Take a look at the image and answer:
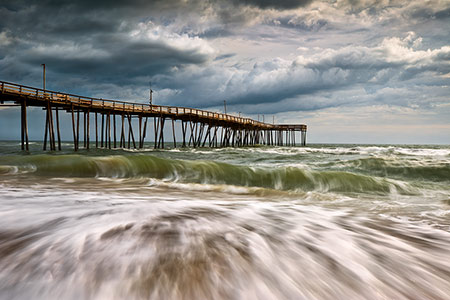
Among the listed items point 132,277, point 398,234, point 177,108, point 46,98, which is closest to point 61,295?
point 132,277

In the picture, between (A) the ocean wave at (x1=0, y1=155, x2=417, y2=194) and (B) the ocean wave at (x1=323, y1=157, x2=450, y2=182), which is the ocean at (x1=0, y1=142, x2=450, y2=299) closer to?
(A) the ocean wave at (x1=0, y1=155, x2=417, y2=194)

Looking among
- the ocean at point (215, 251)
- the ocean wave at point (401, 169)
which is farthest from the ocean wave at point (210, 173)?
the ocean at point (215, 251)

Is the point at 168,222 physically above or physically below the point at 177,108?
below

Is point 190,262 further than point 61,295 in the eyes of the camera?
Yes

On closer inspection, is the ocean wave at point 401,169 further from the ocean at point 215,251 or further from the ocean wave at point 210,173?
the ocean at point 215,251

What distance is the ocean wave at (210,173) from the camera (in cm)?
824

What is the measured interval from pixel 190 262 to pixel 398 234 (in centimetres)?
250

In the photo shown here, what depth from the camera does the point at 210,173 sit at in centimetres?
990

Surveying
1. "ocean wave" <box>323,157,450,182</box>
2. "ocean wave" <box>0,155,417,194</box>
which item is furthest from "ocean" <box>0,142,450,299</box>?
"ocean wave" <box>323,157,450,182</box>

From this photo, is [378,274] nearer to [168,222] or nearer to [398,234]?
[398,234]

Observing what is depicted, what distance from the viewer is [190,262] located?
1965 mm

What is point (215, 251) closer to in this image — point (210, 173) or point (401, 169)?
point (210, 173)

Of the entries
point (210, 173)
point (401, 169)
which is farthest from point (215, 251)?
point (401, 169)

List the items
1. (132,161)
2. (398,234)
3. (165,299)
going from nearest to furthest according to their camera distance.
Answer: (165,299) → (398,234) → (132,161)
